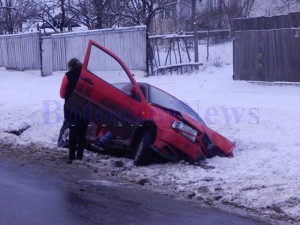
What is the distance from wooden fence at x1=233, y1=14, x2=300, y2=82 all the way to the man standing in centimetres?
961

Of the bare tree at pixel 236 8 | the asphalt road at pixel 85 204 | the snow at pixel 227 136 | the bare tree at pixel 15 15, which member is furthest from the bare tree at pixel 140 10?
the asphalt road at pixel 85 204

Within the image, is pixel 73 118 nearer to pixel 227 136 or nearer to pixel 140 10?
pixel 227 136

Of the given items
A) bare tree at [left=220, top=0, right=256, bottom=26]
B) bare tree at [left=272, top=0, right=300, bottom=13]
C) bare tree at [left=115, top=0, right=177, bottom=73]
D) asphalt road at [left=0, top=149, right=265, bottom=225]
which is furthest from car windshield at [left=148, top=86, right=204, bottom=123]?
bare tree at [left=220, top=0, right=256, bottom=26]

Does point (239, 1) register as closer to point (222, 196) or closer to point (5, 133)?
point (5, 133)

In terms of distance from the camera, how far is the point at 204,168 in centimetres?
947

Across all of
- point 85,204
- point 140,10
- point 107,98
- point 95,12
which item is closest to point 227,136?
point 107,98

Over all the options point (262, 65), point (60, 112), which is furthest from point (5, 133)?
point (262, 65)

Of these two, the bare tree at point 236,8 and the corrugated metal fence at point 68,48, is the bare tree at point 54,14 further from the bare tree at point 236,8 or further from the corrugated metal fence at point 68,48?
the bare tree at point 236,8

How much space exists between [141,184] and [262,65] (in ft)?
36.1

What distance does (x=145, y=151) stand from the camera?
978 centimetres

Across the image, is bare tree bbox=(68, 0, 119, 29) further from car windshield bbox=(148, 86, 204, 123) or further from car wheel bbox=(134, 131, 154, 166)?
car wheel bbox=(134, 131, 154, 166)

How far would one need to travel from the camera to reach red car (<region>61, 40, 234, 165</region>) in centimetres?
969

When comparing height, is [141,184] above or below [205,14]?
below

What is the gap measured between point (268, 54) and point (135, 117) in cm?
1009
